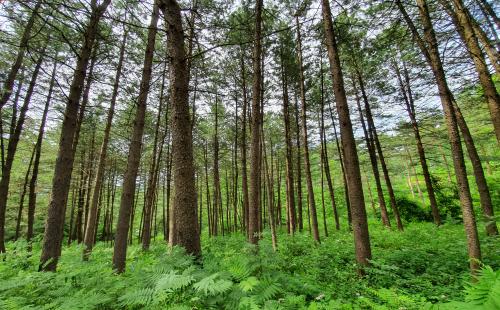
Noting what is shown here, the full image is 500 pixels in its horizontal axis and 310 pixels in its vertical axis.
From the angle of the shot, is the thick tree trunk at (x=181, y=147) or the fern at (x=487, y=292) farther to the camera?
the thick tree trunk at (x=181, y=147)

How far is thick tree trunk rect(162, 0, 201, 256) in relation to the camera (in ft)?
13.1

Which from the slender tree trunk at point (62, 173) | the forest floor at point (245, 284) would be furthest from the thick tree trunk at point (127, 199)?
the slender tree trunk at point (62, 173)

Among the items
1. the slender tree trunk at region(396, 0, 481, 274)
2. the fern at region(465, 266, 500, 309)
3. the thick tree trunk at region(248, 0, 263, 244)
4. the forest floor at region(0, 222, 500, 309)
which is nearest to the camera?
the fern at region(465, 266, 500, 309)

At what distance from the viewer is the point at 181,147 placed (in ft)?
13.5

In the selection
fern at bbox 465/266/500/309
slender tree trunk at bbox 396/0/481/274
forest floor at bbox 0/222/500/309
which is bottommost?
forest floor at bbox 0/222/500/309

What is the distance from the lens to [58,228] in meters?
4.86

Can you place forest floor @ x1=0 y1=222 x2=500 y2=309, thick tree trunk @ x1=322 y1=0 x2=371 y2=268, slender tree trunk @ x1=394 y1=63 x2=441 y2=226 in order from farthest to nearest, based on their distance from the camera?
slender tree trunk @ x1=394 y1=63 x2=441 y2=226, thick tree trunk @ x1=322 y1=0 x2=371 y2=268, forest floor @ x1=0 y1=222 x2=500 y2=309

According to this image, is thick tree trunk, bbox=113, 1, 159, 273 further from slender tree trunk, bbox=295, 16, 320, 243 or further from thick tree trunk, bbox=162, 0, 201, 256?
slender tree trunk, bbox=295, 16, 320, 243

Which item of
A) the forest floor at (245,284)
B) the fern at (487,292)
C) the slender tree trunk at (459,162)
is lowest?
the forest floor at (245,284)

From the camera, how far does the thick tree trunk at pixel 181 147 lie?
3.99m

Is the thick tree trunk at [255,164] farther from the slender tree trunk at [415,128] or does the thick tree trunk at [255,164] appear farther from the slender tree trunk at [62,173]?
the slender tree trunk at [415,128]

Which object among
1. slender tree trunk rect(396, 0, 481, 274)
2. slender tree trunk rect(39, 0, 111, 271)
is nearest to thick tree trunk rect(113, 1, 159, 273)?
slender tree trunk rect(39, 0, 111, 271)

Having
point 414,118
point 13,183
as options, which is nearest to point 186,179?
point 414,118

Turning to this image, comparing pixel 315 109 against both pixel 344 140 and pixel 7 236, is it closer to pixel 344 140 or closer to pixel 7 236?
pixel 344 140
